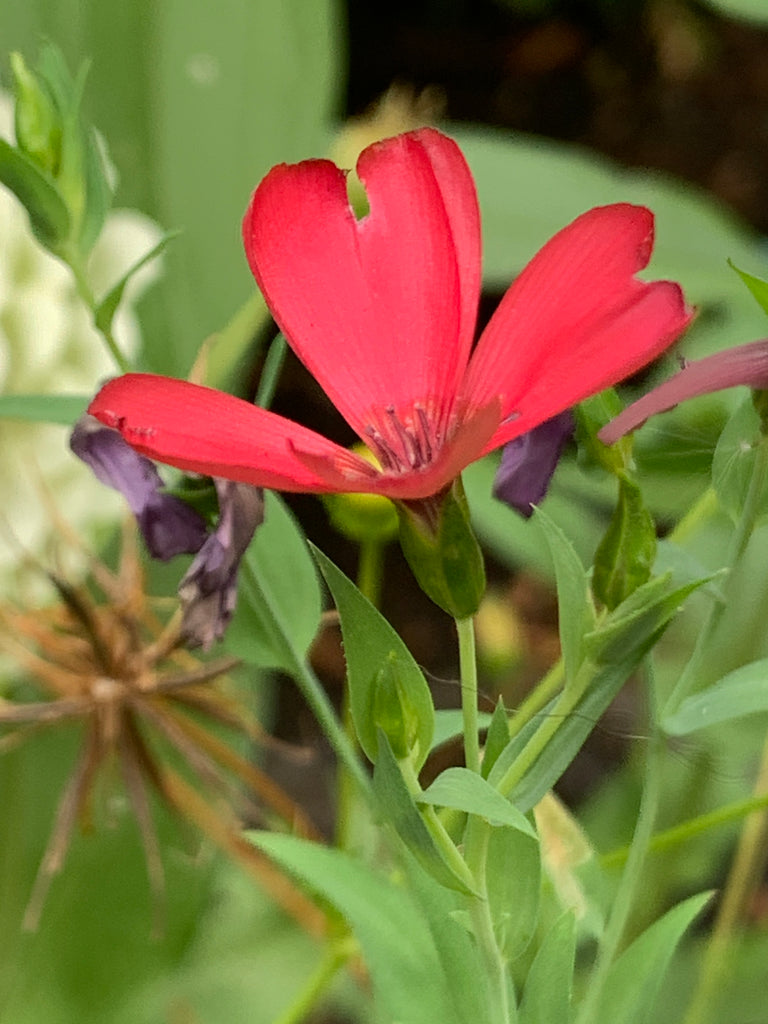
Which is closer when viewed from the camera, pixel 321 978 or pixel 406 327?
pixel 406 327

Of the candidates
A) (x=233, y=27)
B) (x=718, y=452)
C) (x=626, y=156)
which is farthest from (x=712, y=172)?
(x=718, y=452)

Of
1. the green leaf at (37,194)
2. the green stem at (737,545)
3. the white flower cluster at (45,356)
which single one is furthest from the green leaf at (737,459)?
Result: the white flower cluster at (45,356)

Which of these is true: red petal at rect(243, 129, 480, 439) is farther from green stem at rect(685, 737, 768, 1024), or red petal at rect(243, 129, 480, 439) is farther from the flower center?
green stem at rect(685, 737, 768, 1024)

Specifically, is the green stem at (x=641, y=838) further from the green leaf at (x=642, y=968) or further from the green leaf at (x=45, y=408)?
the green leaf at (x=45, y=408)

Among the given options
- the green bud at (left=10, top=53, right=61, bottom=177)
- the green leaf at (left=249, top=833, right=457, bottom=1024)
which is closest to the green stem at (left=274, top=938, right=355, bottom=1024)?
the green leaf at (left=249, top=833, right=457, bottom=1024)

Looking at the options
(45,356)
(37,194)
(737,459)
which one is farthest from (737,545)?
(45,356)

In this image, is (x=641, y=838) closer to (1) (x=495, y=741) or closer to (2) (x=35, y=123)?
(1) (x=495, y=741)
